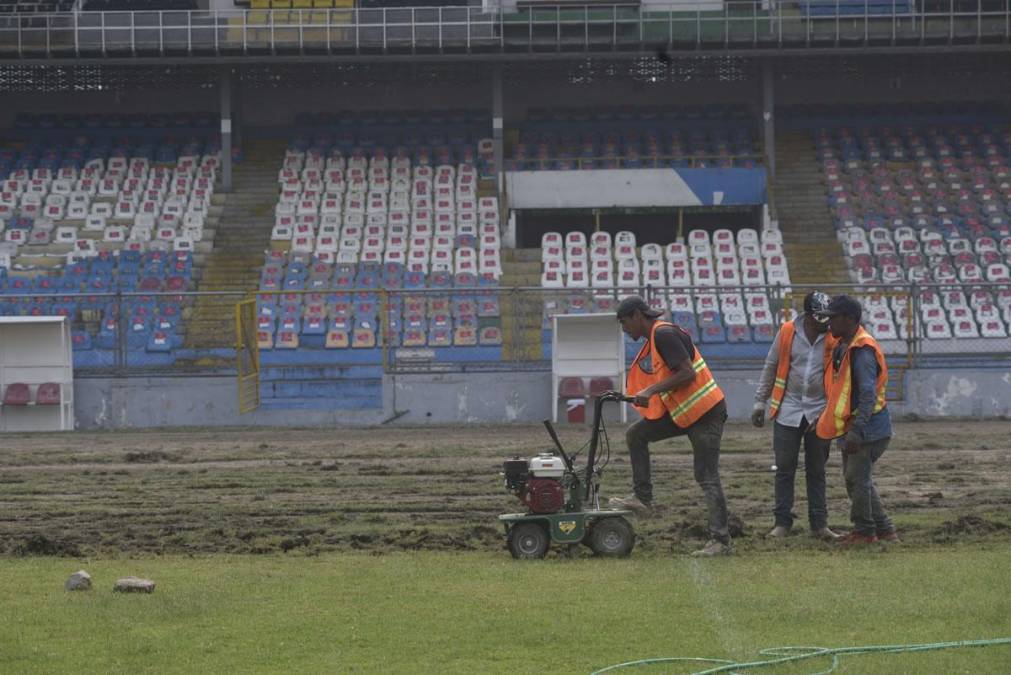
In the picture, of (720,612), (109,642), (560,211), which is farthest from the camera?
(560,211)

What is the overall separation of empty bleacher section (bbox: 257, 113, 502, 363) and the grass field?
8.22 meters

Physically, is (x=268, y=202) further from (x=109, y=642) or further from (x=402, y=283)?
(x=109, y=642)

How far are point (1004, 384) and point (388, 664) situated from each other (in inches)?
815

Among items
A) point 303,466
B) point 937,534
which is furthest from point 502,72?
point 937,534

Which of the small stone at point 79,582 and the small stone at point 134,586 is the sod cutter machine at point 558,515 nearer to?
the small stone at point 134,586

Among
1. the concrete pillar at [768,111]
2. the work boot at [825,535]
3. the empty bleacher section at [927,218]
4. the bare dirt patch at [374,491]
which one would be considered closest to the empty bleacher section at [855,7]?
the concrete pillar at [768,111]

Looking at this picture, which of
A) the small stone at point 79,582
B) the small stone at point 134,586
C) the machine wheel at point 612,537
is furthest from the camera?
the machine wheel at point 612,537

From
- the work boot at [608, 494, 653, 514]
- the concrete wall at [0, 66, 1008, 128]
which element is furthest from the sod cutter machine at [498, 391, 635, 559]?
the concrete wall at [0, 66, 1008, 128]

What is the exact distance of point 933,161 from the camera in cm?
→ 3856

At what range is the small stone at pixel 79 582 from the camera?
394 inches

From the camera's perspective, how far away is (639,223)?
131ft

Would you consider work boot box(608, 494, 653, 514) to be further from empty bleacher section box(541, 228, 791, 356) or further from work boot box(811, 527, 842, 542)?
empty bleacher section box(541, 228, 791, 356)

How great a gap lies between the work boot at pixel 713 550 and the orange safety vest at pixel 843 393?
1.33 meters

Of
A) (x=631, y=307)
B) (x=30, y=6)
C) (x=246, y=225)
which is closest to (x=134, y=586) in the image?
(x=631, y=307)
